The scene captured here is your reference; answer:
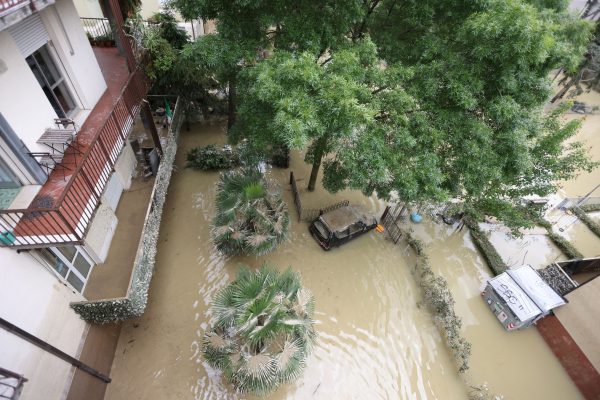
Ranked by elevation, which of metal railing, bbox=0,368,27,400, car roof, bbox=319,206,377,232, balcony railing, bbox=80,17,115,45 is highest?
balcony railing, bbox=80,17,115,45

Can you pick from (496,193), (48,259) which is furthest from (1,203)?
(496,193)

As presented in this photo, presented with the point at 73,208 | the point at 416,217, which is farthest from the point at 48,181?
the point at 416,217

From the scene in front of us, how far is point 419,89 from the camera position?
8812 millimetres

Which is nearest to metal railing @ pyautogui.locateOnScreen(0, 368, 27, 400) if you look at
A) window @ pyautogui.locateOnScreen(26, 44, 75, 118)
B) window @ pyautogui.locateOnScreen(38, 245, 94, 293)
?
window @ pyautogui.locateOnScreen(38, 245, 94, 293)

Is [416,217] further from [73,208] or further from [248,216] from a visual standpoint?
[73,208]

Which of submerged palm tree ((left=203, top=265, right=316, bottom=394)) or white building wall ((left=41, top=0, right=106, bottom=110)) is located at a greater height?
white building wall ((left=41, top=0, right=106, bottom=110))

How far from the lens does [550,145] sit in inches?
388

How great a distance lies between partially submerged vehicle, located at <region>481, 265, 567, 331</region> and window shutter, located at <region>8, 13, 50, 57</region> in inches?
587

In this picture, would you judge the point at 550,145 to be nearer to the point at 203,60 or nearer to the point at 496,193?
the point at 496,193

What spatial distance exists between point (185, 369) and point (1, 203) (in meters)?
6.09

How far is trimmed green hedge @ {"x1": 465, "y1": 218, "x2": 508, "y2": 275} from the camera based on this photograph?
11984 mm

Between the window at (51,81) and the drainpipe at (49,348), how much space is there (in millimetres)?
5344

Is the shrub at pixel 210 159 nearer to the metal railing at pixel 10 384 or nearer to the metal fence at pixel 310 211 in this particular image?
the metal fence at pixel 310 211

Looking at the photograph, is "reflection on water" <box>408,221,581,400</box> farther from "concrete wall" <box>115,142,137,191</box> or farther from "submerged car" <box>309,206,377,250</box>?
"concrete wall" <box>115,142,137,191</box>
